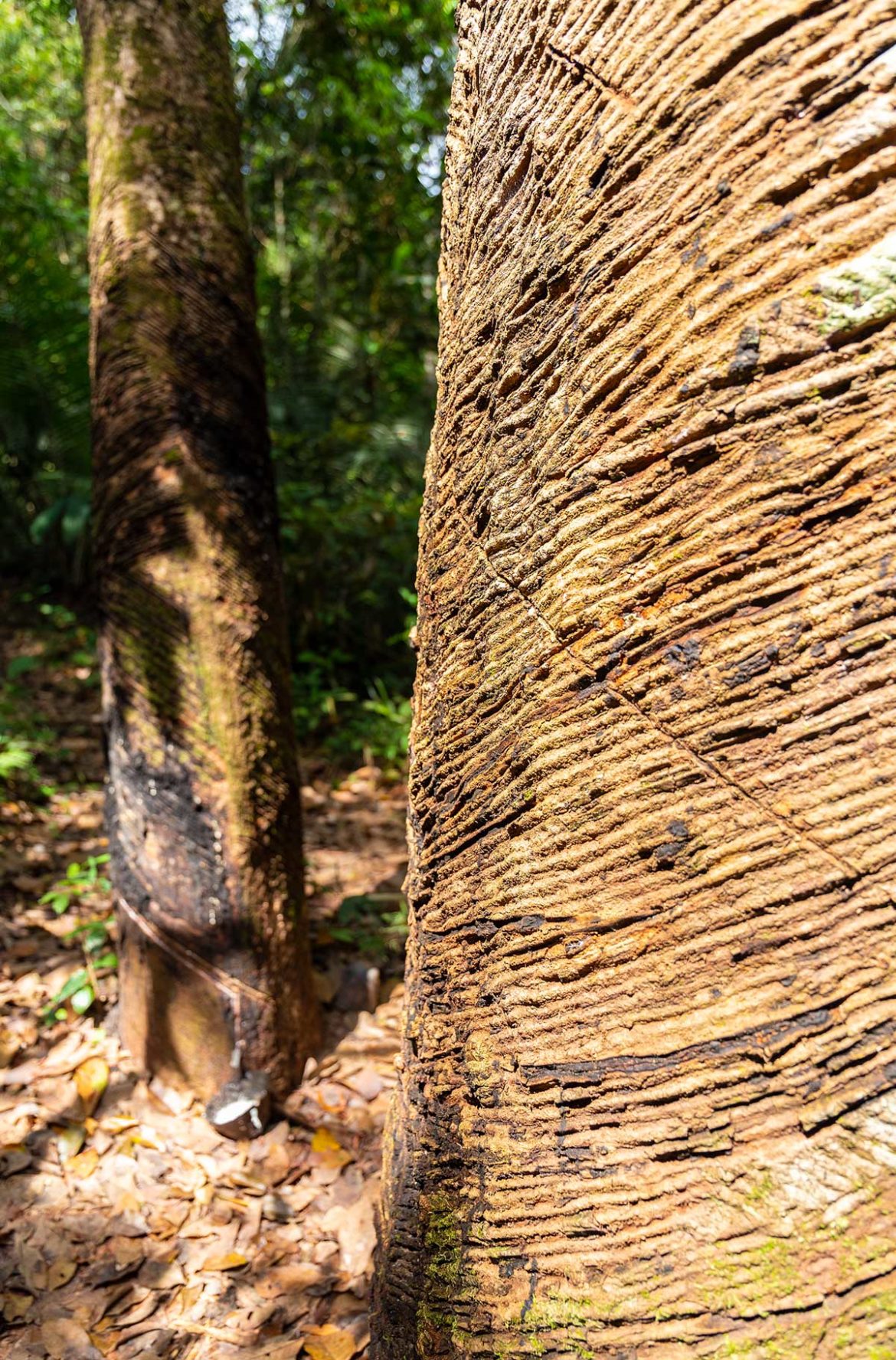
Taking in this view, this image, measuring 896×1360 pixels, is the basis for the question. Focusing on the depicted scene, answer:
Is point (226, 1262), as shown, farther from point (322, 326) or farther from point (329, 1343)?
point (322, 326)

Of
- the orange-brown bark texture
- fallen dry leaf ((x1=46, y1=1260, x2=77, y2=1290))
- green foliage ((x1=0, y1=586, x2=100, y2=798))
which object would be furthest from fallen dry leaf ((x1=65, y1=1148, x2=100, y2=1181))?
green foliage ((x1=0, y1=586, x2=100, y2=798))

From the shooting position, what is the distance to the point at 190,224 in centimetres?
240

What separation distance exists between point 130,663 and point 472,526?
1650 mm

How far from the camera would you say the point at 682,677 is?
0.74m

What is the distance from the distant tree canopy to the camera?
5.93 m

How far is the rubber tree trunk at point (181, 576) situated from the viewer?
233 centimetres

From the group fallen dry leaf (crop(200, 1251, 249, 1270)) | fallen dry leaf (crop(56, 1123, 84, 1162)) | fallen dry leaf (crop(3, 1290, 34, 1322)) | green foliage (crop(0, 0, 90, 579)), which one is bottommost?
fallen dry leaf (crop(200, 1251, 249, 1270))

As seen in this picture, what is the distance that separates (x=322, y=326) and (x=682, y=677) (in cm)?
785

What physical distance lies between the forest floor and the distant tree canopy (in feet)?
7.34

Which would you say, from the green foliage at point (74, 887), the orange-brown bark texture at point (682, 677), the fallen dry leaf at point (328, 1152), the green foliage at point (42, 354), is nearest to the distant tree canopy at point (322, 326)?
the green foliage at point (42, 354)

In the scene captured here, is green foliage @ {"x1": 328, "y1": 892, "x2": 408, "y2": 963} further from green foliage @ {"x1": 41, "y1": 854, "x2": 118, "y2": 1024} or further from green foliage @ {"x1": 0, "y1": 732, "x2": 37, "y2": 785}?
green foliage @ {"x1": 0, "y1": 732, "x2": 37, "y2": 785}

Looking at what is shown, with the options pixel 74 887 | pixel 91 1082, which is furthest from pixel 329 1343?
pixel 74 887

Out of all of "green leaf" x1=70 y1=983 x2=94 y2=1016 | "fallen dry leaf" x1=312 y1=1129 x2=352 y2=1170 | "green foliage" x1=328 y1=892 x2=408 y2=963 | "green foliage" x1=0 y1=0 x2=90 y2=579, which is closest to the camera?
"fallen dry leaf" x1=312 y1=1129 x2=352 y2=1170

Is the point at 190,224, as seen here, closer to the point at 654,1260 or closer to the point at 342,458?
the point at 654,1260
